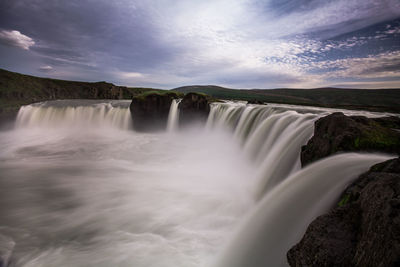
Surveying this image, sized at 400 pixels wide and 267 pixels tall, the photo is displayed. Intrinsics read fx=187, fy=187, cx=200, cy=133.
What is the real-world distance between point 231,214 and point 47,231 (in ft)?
18.2

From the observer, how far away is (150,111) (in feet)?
72.0

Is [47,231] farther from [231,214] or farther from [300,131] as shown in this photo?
[300,131]

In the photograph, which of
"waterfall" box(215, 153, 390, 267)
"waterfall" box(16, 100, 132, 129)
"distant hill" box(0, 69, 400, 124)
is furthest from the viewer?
"distant hill" box(0, 69, 400, 124)

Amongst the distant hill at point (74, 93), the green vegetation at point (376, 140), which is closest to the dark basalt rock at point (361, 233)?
the green vegetation at point (376, 140)

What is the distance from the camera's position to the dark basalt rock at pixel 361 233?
156cm

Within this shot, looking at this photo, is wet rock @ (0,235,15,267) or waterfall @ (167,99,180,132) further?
waterfall @ (167,99,180,132)

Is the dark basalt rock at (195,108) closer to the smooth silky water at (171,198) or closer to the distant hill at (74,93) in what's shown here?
the smooth silky water at (171,198)

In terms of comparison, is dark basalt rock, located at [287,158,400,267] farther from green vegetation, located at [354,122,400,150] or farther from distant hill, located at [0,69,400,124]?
distant hill, located at [0,69,400,124]

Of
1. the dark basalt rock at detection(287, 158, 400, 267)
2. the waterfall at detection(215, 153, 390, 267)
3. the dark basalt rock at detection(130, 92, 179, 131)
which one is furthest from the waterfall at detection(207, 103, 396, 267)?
the dark basalt rock at detection(130, 92, 179, 131)

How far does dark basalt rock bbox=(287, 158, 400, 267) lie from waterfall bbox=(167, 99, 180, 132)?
64.6 ft

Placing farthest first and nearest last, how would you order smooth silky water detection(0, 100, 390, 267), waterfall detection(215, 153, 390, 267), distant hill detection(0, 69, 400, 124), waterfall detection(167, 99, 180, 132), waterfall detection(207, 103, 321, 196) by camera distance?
1. distant hill detection(0, 69, 400, 124)
2. waterfall detection(167, 99, 180, 132)
3. waterfall detection(207, 103, 321, 196)
4. smooth silky water detection(0, 100, 390, 267)
5. waterfall detection(215, 153, 390, 267)

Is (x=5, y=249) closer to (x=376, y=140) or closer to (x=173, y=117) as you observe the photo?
(x=376, y=140)

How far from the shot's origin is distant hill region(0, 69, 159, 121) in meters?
35.7

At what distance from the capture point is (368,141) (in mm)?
4465
